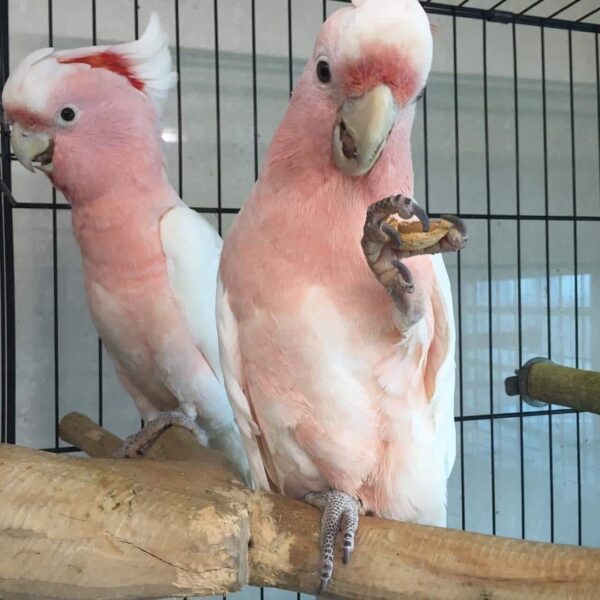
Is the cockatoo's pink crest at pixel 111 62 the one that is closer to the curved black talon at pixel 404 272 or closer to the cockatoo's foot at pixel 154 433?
the cockatoo's foot at pixel 154 433

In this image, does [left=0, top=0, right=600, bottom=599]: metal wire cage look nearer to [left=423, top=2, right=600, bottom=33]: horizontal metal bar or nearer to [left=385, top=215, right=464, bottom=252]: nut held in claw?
[left=423, top=2, right=600, bottom=33]: horizontal metal bar

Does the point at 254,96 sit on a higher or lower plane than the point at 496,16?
lower

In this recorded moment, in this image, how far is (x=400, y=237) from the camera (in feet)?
1.55

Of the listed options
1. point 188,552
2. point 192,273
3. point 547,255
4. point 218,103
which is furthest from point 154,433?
point 547,255

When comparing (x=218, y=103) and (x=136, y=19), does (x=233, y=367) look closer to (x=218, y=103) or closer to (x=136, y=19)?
(x=218, y=103)

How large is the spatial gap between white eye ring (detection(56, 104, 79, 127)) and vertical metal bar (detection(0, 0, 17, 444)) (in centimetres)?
23

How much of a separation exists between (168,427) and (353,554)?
530mm

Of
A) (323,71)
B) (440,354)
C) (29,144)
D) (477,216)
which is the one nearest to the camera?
(323,71)

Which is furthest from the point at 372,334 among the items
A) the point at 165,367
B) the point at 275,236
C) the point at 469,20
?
the point at 469,20

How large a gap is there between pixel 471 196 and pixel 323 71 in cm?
104

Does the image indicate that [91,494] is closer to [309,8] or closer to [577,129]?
[309,8]

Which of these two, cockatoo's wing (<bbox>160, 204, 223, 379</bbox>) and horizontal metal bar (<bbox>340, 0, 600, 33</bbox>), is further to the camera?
horizontal metal bar (<bbox>340, 0, 600, 33</bbox>)

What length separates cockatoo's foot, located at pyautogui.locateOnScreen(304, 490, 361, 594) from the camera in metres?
0.55

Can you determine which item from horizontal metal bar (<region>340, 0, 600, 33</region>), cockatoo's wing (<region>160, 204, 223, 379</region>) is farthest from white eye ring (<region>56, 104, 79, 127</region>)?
horizontal metal bar (<region>340, 0, 600, 33</region>)
